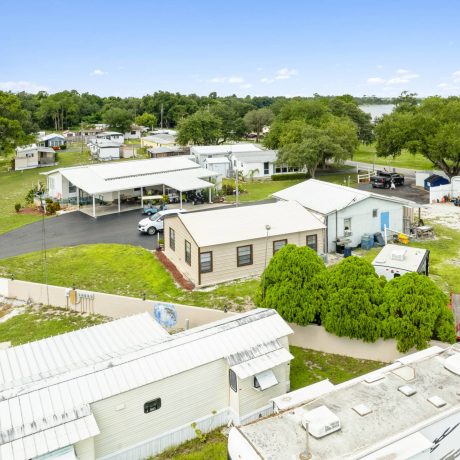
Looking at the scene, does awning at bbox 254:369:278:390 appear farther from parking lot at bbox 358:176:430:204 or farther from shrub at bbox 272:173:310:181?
A: shrub at bbox 272:173:310:181

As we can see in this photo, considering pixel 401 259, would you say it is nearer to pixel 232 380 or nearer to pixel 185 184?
pixel 232 380

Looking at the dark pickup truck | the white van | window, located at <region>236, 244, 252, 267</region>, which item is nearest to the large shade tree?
the dark pickup truck

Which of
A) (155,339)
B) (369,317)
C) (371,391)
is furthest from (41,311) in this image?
(371,391)

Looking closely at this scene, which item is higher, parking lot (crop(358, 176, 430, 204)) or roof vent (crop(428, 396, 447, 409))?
parking lot (crop(358, 176, 430, 204))

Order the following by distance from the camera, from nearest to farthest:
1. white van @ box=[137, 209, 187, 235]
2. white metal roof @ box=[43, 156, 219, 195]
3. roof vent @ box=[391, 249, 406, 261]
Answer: roof vent @ box=[391, 249, 406, 261] → white van @ box=[137, 209, 187, 235] → white metal roof @ box=[43, 156, 219, 195]

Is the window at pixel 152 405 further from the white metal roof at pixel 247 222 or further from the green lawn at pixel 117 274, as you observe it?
the white metal roof at pixel 247 222

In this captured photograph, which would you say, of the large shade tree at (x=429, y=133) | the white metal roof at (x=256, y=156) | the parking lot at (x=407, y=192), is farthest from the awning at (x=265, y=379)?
the white metal roof at (x=256, y=156)
